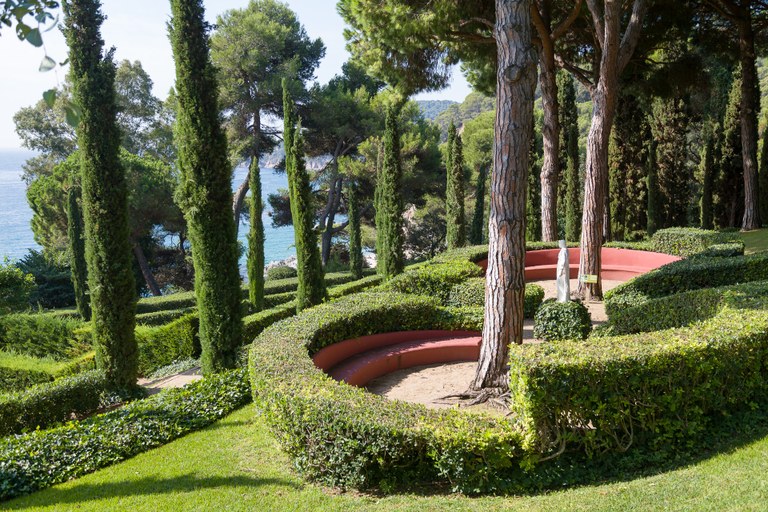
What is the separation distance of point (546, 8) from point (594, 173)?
18.3 feet

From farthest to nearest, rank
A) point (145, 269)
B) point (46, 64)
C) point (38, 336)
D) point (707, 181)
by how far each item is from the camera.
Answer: point (145, 269) < point (707, 181) < point (38, 336) < point (46, 64)

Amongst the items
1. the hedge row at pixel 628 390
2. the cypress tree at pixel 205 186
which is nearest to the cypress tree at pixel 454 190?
the cypress tree at pixel 205 186

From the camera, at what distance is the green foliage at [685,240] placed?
1698 cm

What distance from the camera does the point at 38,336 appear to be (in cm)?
1880

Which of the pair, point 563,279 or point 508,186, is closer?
point 508,186

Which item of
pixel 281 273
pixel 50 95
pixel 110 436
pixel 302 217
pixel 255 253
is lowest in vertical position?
pixel 110 436

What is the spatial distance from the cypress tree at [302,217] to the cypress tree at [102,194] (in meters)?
3.99

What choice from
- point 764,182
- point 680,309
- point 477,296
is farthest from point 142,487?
point 764,182

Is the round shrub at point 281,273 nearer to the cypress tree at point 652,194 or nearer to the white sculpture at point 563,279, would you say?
the cypress tree at point 652,194

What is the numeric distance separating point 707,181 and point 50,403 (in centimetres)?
2475

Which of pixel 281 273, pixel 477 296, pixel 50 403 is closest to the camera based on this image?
pixel 50 403

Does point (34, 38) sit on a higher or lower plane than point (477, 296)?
higher

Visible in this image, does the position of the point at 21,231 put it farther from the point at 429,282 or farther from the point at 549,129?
the point at 429,282

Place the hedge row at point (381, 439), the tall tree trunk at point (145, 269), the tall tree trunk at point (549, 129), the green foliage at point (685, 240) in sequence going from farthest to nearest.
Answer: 1. the tall tree trunk at point (145, 269)
2. the tall tree trunk at point (549, 129)
3. the green foliage at point (685, 240)
4. the hedge row at point (381, 439)
